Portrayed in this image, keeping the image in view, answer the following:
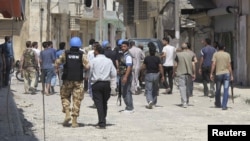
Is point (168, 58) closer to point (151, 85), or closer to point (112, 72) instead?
point (151, 85)

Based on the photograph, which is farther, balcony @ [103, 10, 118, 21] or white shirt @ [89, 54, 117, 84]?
balcony @ [103, 10, 118, 21]

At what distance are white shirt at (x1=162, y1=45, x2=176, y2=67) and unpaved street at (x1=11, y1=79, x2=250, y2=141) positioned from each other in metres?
2.05

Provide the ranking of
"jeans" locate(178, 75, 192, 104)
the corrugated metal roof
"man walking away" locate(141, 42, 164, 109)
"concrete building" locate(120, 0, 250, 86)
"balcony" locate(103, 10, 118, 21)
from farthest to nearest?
"balcony" locate(103, 10, 118, 21)
the corrugated metal roof
"concrete building" locate(120, 0, 250, 86)
"jeans" locate(178, 75, 192, 104)
"man walking away" locate(141, 42, 164, 109)

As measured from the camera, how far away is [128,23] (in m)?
45.3

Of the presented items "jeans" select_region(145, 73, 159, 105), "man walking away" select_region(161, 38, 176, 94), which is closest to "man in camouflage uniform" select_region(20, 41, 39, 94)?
"man walking away" select_region(161, 38, 176, 94)

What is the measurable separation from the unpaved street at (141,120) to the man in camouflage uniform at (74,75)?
508 millimetres

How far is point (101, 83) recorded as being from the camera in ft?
40.0

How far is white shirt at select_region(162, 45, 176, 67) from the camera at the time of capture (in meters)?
20.6

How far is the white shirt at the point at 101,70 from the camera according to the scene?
12258 mm

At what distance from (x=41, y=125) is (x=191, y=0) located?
16974mm

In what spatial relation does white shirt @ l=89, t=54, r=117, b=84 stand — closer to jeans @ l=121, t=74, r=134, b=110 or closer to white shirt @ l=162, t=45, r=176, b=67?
jeans @ l=121, t=74, r=134, b=110

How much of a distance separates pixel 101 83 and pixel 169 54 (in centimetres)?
871

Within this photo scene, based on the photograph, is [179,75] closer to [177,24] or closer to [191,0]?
[177,24]

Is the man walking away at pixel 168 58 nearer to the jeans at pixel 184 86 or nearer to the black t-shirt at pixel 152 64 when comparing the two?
the jeans at pixel 184 86
